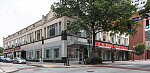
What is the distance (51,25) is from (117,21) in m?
14.0

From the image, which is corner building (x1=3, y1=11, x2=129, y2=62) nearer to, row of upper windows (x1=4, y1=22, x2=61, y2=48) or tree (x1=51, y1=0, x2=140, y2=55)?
row of upper windows (x1=4, y1=22, x2=61, y2=48)

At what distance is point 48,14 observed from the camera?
33312 mm

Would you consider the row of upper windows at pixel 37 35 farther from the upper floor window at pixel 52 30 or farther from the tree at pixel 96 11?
the tree at pixel 96 11

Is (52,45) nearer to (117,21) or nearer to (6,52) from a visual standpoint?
(117,21)

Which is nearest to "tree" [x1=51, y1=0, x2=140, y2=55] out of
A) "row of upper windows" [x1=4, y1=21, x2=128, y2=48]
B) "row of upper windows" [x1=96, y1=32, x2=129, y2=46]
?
"row of upper windows" [x1=4, y1=21, x2=128, y2=48]

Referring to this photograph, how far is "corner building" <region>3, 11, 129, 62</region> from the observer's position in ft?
94.1

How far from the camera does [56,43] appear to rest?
2981cm

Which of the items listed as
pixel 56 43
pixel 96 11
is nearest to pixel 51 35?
pixel 56 43

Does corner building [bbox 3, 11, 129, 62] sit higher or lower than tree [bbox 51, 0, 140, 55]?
lower

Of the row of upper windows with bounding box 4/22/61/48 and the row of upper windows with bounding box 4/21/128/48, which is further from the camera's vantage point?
the row of upper windows with bounding box 4/21/128/48

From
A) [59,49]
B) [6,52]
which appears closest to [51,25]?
[59,49]

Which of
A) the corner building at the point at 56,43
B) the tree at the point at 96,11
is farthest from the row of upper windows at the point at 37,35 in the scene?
the tree at the point at 96,11

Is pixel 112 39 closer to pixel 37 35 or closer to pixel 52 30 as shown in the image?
pixel 52 30

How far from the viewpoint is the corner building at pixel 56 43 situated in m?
28.7
